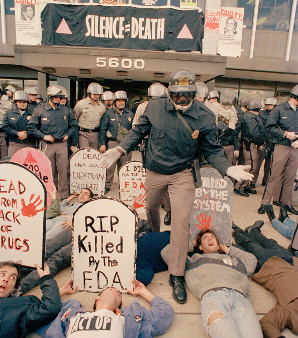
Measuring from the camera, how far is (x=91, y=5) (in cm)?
793

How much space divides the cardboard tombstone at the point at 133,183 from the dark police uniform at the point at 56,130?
1315 millimetres

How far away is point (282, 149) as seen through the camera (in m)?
4.98

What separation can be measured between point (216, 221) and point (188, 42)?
606 centimetres

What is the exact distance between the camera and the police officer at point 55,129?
5113mm

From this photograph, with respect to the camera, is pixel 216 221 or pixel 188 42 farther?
pixel 188 42

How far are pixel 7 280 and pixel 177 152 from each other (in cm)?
182

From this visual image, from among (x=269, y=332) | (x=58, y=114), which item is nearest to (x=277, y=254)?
(x=269, y=332)

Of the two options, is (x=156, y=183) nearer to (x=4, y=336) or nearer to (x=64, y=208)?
(x=4, y=336)

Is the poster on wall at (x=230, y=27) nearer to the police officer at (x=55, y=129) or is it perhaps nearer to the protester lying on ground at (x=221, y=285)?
the police officer at (x=55, y=129)

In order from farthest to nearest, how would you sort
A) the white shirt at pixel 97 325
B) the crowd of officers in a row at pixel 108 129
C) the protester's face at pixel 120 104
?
the protester's face at pixel 120 104 < the crowd of officers in a row at pixel 108 129 < the white shirt at pixel 97 325

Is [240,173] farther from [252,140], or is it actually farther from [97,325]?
[252,140]

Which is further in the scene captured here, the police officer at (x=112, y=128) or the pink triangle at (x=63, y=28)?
the pink triangle at (x=63, y=28)

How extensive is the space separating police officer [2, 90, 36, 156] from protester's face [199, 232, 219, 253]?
3.90 metres

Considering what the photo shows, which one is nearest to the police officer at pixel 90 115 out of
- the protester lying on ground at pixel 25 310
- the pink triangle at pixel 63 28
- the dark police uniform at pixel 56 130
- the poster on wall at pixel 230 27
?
the dark police uniform at pixel 56 130
